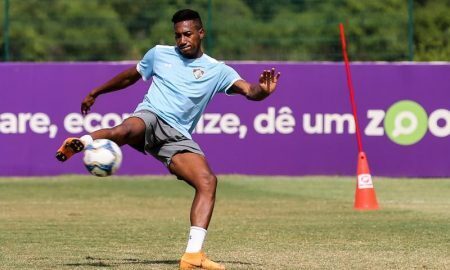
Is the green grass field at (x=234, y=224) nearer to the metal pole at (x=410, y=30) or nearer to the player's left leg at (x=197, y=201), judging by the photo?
the player's left leg at (x=197, y=201)

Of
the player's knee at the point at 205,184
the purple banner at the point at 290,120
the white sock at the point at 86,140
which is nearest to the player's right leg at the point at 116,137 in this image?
the white sock at the point at 86,140

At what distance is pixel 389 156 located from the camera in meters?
21.0

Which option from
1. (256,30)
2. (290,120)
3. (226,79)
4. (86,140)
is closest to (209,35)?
(256,30)

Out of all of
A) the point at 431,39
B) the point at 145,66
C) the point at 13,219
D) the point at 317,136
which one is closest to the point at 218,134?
the point at 317,136

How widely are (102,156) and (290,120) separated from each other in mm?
11382

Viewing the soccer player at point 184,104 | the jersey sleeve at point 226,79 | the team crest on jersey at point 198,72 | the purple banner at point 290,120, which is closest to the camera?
the soccer player at point 184,104

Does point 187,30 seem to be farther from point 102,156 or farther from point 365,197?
point 365,197

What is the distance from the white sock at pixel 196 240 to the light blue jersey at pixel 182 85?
882 mm

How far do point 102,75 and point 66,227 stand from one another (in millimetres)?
7371

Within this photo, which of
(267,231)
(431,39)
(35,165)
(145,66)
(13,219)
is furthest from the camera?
(431,39)

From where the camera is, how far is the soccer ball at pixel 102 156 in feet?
32.3

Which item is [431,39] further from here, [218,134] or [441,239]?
[441,239]

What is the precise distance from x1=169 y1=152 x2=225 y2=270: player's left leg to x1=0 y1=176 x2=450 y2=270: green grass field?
1.31ft

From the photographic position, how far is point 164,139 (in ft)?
34.4
